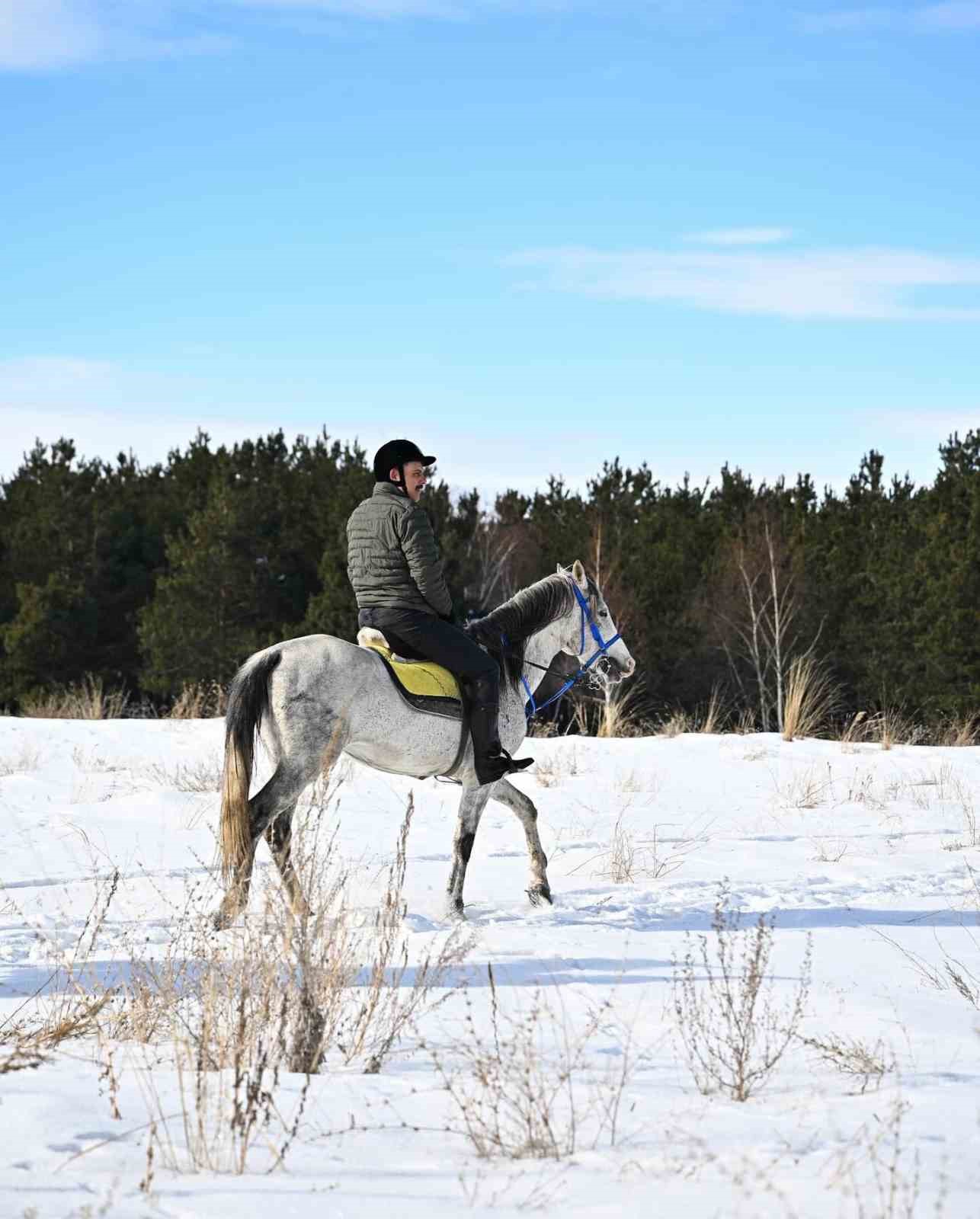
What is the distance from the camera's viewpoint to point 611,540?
3528cm

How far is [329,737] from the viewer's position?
22.3 ft

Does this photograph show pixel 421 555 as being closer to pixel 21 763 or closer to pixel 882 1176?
pixel 882 1176

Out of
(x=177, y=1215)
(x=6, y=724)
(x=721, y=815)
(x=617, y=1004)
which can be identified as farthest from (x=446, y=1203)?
(x=6, y=724)

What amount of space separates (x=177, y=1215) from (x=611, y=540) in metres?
32.6

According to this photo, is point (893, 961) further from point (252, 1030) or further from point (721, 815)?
point (721, 815)

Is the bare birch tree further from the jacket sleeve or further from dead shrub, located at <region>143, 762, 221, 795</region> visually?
the jacket sleeve

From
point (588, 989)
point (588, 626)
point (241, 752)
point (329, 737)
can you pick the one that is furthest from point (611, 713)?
point (588, 989)

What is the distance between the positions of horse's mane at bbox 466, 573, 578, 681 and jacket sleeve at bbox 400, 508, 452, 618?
0.63 m

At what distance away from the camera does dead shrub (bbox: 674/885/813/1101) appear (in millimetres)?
4121

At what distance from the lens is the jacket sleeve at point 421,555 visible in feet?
23.1

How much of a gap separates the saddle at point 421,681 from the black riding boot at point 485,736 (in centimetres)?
10

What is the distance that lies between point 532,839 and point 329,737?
1.43m

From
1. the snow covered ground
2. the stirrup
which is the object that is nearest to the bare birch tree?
the snow covered ground

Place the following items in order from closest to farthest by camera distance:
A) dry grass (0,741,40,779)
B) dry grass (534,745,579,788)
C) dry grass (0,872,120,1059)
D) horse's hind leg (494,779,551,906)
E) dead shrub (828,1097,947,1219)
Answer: dead shrub (828,1097,947,1219)
dry grass (0,872,120,1059)
horse's hind leg (494,779,551,906)
dry grass (534,745,579,788)
dry grass (0,741,40,779)
